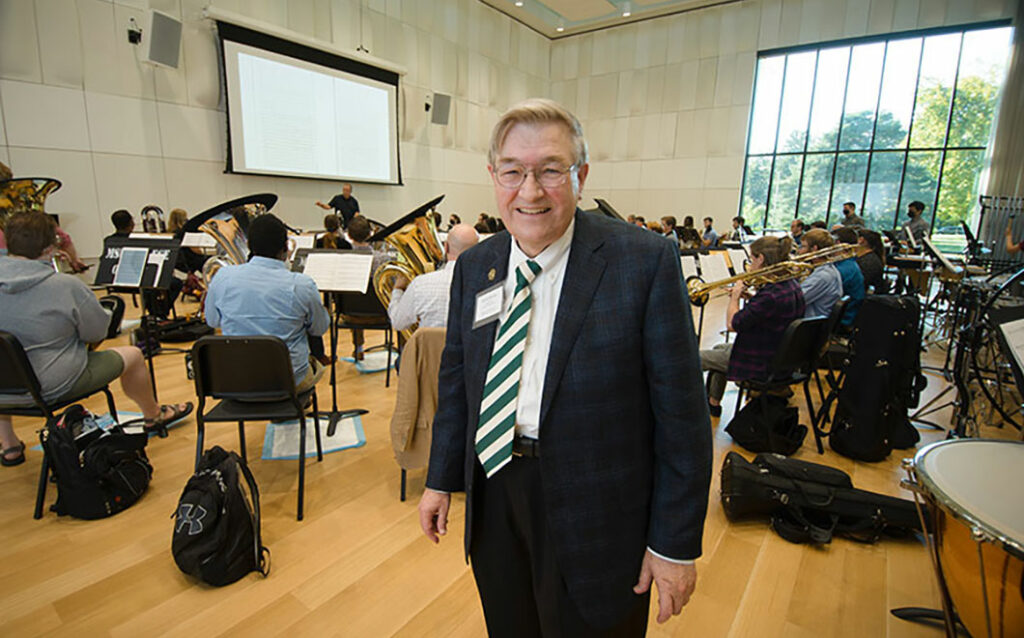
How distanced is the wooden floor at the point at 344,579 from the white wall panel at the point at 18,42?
687 cm

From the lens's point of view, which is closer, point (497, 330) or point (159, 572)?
point (497, 330)

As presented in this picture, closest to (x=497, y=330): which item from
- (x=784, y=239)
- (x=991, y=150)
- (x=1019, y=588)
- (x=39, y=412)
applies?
(x=1019, y=588)

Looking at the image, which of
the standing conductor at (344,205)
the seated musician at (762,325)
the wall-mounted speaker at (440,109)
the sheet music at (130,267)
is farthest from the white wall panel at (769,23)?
the sheet music at (130,267)

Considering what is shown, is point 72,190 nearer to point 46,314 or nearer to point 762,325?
point 46,314

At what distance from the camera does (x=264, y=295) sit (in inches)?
103

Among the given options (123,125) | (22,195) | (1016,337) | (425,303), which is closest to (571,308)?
(1016,337)

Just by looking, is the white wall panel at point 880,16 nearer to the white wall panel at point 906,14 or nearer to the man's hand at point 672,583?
the white wall panel at point 906,14

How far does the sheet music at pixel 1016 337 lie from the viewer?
1492 millimetres

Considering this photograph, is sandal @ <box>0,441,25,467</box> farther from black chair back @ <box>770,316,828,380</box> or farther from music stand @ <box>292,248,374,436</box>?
black chair back @ <box>770,316,828,380</box>

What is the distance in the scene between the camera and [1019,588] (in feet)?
3.76

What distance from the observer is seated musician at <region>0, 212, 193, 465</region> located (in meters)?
2.36

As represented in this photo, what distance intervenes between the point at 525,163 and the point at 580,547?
77cm

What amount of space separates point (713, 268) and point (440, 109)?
989 centimetres

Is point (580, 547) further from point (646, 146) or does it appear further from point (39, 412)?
point (646, 146)
